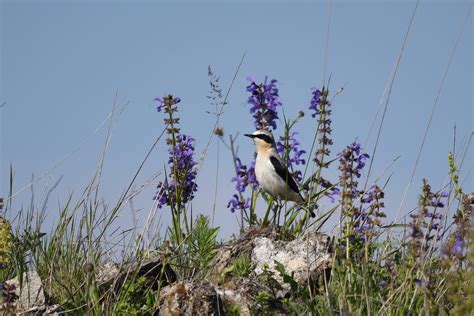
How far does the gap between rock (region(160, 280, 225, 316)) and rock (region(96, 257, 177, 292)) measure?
0.63 meters

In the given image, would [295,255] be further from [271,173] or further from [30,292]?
[271,173]

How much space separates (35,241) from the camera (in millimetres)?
5875

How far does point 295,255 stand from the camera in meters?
5.37

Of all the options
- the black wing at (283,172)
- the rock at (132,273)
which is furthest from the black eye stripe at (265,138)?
the rock at (132,273)

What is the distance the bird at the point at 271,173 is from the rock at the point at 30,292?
287cm

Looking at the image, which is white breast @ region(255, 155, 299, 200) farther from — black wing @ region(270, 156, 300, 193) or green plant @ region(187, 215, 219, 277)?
green plant @ region(187, 215, 219, 277)

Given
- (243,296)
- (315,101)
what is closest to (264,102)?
(315,101)

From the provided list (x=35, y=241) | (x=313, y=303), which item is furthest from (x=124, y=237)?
(x=313, y=303)

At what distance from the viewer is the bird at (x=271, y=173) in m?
7.21

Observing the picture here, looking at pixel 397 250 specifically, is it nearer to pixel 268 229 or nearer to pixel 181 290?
pixel 268 229

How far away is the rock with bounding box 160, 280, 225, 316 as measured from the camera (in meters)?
4.08

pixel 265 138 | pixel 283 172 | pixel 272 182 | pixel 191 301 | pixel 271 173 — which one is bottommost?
pixel 191 301

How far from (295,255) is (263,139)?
8.73 ft

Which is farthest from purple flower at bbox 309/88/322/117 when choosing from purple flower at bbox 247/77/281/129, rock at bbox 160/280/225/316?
rock at bbox 160/280/225/316
